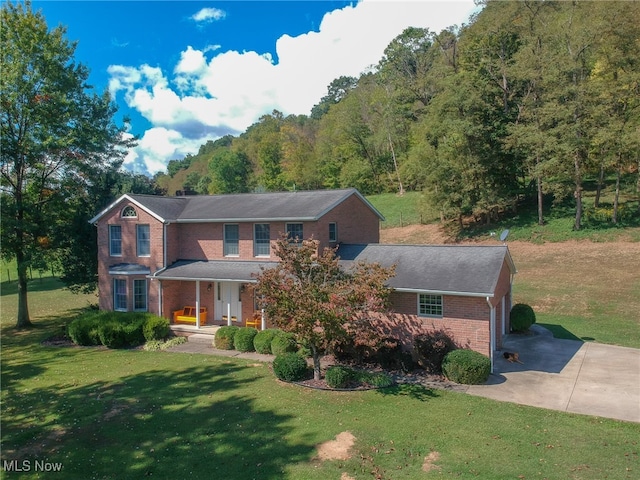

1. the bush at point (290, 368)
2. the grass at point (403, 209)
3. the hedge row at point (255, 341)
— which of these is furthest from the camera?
the grass at point (403, 209)

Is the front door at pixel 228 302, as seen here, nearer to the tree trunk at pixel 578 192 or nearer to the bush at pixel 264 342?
the bush at pixel 264 342

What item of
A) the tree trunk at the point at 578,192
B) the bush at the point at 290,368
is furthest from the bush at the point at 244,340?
the tree trunk at the point at 578,192

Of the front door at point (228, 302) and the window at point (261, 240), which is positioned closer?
the window at point (261, 240)

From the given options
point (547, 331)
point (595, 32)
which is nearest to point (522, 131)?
point (595, 32)

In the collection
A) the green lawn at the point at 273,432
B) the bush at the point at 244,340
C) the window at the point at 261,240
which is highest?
the window at the point at 261,240

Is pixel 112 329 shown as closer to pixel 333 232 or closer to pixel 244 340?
pixel 244 340

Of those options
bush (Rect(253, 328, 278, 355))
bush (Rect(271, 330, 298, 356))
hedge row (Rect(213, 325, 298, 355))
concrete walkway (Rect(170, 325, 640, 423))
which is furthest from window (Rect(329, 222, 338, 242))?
concrete walkway (Rect(170, 325, 640, 423))
